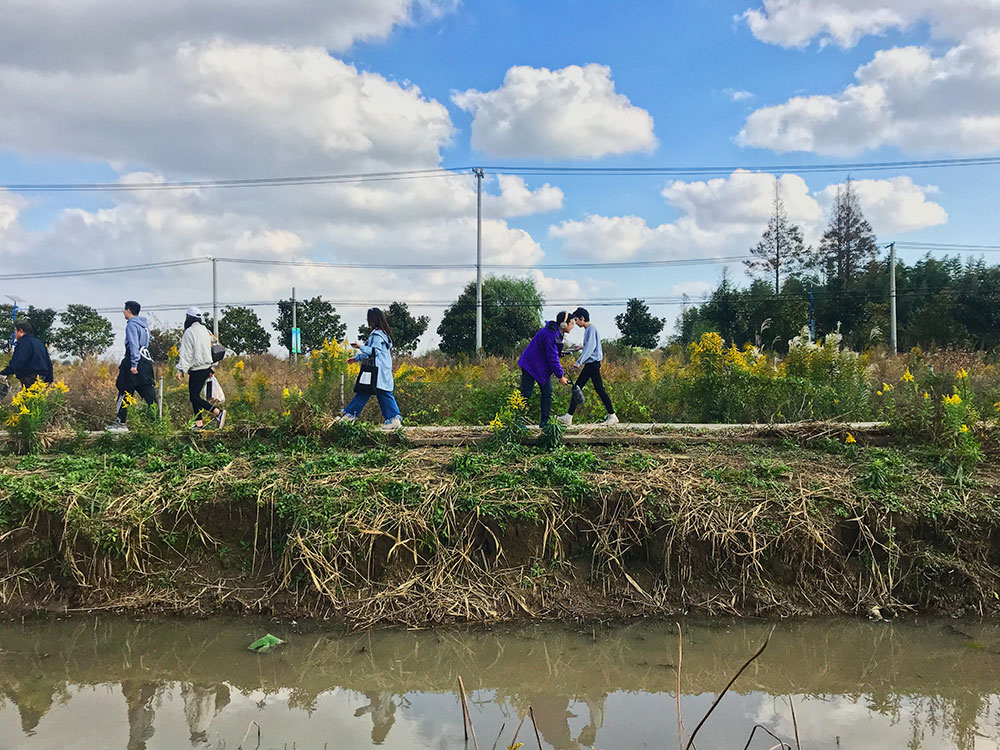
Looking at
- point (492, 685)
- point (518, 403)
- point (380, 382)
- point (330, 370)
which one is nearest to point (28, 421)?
point (380, 382)

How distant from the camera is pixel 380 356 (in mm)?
7996

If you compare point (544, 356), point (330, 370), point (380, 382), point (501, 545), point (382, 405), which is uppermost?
point (544, 356)

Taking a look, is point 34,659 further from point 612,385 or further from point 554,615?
point 612,385

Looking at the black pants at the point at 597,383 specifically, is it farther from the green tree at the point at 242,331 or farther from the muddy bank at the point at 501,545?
the green tree at the point at 242,331

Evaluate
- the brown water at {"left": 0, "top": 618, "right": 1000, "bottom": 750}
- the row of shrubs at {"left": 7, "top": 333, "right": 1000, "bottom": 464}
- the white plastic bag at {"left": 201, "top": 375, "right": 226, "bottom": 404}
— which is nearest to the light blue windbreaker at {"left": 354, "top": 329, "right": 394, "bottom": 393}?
the row of shrubs at {"left": 7, "top": 333, "right": 1000, "bottom": 464}

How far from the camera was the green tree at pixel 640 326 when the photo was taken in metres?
38.2

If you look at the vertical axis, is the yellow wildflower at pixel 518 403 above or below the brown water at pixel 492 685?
above

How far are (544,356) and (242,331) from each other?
120 ft

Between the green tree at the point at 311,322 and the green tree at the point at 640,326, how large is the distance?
54.4 feet

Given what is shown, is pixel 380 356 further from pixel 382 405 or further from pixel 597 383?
pixel 597 383

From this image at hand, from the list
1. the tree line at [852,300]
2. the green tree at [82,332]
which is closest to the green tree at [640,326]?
the tree line at [852,300]

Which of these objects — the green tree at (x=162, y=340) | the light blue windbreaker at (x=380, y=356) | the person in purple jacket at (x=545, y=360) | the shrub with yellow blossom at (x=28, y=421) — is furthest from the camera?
the green tree at (x=162, y=340)

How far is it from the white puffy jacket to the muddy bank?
8.76 ft

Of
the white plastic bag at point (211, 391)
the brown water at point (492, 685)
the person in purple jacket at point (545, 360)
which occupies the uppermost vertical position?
the person in purple jacket at point (545, 360)
